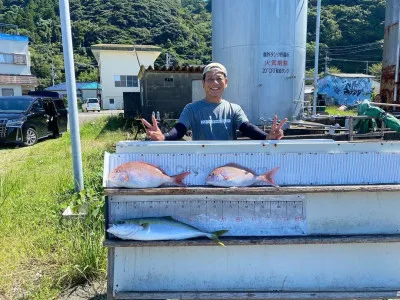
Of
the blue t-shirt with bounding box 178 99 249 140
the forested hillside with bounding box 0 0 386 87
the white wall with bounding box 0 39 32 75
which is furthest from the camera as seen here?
the forested hillside with bounding box 0 0 386 87

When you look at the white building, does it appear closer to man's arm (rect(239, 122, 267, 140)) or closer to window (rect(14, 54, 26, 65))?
window (rect(14, 54, 26, 65))

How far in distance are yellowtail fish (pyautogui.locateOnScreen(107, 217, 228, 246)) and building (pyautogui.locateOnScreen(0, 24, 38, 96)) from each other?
1313 inches

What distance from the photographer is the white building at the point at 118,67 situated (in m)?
36.8

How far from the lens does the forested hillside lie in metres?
57.5

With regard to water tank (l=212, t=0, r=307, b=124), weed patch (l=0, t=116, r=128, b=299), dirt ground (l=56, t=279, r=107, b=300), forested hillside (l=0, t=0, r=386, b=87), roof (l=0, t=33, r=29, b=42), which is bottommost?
dirt ground (l=56, t=279, r=107, b=300)

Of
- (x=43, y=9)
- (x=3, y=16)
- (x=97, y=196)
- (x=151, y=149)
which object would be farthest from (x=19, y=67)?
(x=43, y=9)

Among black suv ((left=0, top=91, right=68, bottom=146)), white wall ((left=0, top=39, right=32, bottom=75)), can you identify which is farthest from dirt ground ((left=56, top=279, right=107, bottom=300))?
white wall ((left=0, top=39, right=32, bottom=75))

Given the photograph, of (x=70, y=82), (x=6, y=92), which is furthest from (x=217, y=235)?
(x=6, y=92)

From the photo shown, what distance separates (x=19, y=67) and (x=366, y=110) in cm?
3507

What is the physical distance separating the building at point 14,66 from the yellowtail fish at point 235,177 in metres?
33.5

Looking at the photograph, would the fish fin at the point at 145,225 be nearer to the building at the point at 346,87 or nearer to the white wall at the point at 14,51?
the white wall at the point at 14,51

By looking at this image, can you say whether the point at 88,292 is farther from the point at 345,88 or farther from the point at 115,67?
the point at 345,88

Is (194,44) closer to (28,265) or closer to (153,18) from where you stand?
(153,18)

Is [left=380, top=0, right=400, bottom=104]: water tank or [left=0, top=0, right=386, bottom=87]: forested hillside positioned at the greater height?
[left=0, top=0, right=386, bottom=87]: forested hillside
